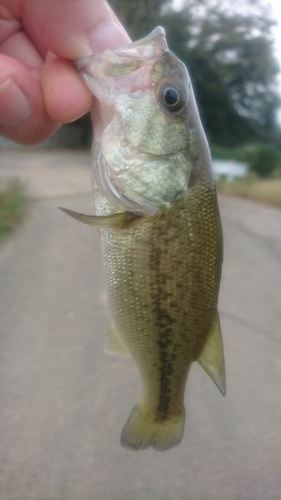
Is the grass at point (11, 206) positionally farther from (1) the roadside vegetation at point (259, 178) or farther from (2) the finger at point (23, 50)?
(1) the roadside vegetation at point (259, 178)

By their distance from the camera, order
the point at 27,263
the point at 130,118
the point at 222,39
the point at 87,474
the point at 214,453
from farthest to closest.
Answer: the point at 222,39 → the point at 27,263 → the point at 214,453 → the point at 87,474 → the point at 130,118

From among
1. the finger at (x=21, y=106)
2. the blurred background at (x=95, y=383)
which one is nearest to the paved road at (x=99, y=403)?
the blurred background at (x=95, y=383)

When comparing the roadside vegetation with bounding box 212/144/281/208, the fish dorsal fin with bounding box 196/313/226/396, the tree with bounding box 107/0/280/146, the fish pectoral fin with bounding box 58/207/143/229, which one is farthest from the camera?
the tree with bounding box 107/0/280/146

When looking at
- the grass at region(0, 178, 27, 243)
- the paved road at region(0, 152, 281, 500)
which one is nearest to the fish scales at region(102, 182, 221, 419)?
the paved road at region(0, 152, 281, 500)

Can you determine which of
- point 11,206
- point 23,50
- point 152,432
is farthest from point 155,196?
point 11,206

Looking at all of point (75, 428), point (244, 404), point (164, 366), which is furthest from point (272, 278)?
point (164, 366)

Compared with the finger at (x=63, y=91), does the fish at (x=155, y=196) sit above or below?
below

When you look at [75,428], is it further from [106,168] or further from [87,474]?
[106,168]

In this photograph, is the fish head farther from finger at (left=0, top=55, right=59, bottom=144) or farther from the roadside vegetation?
the roadside vegetation
